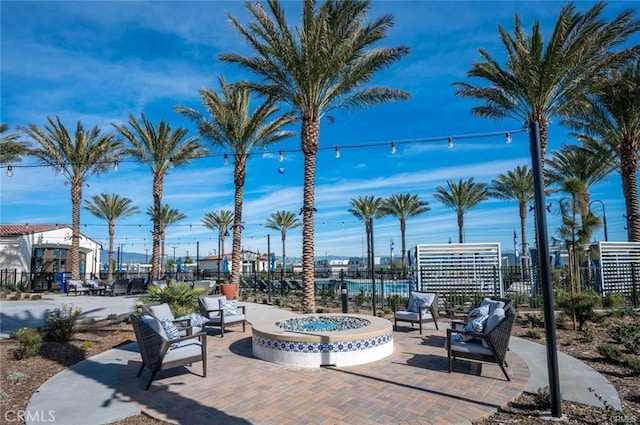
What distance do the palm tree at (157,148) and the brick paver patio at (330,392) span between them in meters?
15.1

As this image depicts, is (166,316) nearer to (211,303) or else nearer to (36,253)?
(211,303)

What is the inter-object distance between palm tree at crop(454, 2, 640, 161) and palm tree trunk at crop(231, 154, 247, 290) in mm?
9981

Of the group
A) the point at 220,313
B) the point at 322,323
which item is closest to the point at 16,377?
the point at 220,313

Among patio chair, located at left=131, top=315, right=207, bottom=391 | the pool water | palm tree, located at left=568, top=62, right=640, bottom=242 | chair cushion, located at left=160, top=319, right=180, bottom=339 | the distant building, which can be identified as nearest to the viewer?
patio chair, located at left=131, top=315, right=207, bottom=391

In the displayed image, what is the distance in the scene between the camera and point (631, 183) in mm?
15688

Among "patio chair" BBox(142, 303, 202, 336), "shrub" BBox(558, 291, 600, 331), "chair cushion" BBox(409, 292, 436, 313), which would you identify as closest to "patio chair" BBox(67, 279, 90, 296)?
"patio chair" BBox(142, 303, 202, 336)

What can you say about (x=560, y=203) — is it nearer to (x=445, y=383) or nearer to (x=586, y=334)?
(x=586, y=334)

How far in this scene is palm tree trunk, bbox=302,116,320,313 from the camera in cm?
1270

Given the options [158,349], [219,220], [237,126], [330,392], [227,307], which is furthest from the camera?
[219,220]

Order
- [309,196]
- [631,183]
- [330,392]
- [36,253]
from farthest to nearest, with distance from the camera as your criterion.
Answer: [36,253] < [631,183] < [309,196] < [330,392]

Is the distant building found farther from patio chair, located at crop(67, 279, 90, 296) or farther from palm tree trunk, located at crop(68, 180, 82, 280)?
patio chair, located at crop(67, 279, 90, 296)

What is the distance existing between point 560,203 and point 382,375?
8.31 metres

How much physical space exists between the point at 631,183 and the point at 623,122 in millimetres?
2523

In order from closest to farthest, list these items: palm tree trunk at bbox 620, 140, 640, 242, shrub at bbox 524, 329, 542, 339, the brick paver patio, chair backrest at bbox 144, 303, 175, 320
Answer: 1. the brick paver patio
2. chair backrest at bbox 144, 303, 175, 320
3. shrub at bbox 524, 329, 542, 339
4. palm tree trunk at bbox 620, 140, 640, 242
